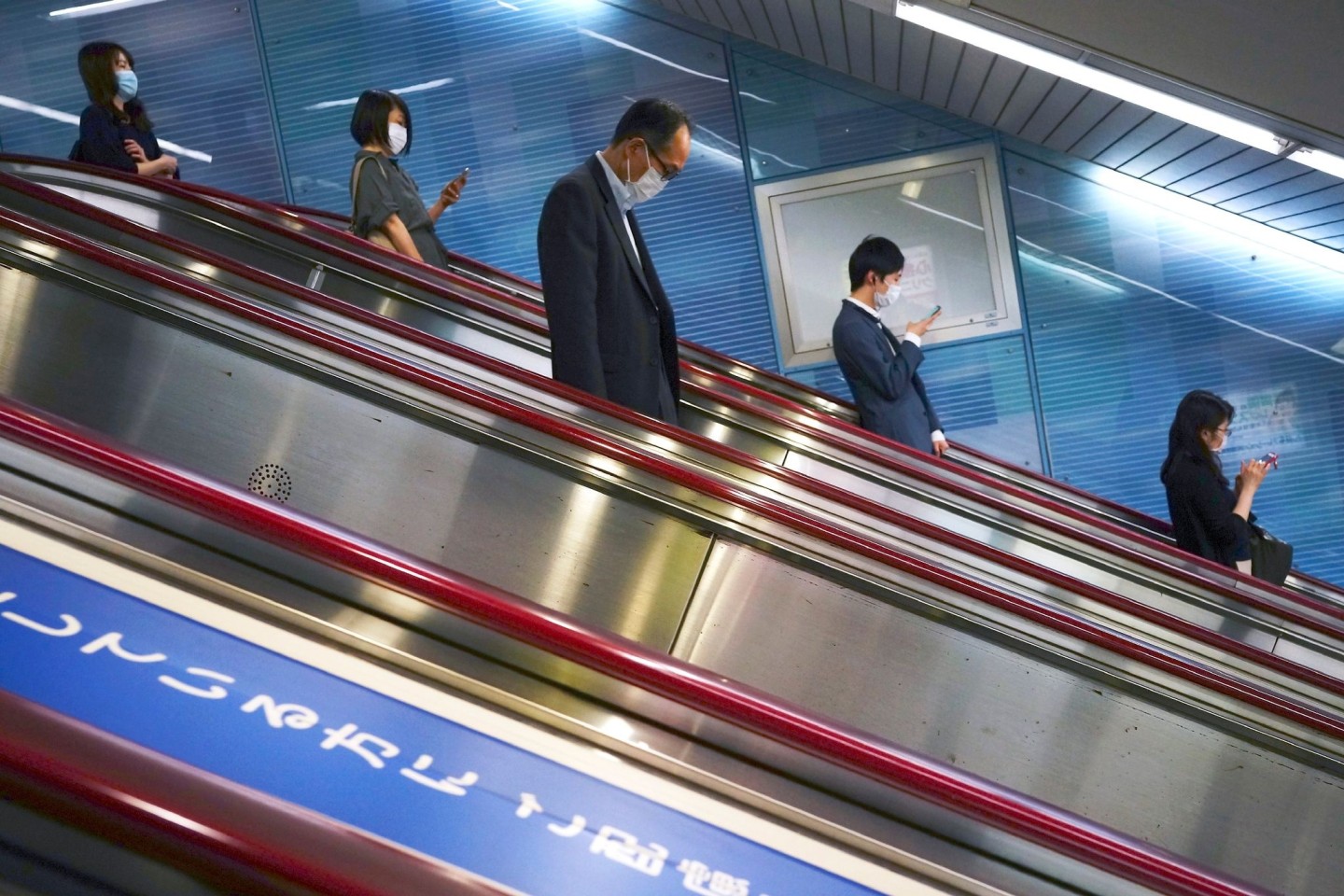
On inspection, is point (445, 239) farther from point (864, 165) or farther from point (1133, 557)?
point (1133, 557)

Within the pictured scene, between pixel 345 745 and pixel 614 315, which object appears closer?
pixel 345 745

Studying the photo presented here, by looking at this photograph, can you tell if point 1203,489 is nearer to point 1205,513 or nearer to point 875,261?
point 1205,513

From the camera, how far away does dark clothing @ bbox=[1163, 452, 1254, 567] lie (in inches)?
227

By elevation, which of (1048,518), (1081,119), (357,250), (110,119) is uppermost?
(1081,119)

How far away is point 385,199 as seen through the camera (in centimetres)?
592

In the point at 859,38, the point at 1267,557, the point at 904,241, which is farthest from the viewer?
the point at 904,241

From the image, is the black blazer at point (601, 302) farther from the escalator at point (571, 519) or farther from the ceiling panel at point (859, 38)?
the ceiling panel at point (859, 38)

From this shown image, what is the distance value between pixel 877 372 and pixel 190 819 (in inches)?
219

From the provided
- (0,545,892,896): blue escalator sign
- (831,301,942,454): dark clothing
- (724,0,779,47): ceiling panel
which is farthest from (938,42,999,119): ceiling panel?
(0,545,892,896): blue escalator sign

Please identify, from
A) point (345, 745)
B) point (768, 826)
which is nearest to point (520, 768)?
point (345, 745)

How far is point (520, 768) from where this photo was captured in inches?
47.7

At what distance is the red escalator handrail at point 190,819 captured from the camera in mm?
723

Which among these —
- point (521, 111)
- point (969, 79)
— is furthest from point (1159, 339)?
point (521, 111)

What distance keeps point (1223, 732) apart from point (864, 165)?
24.1 feet
